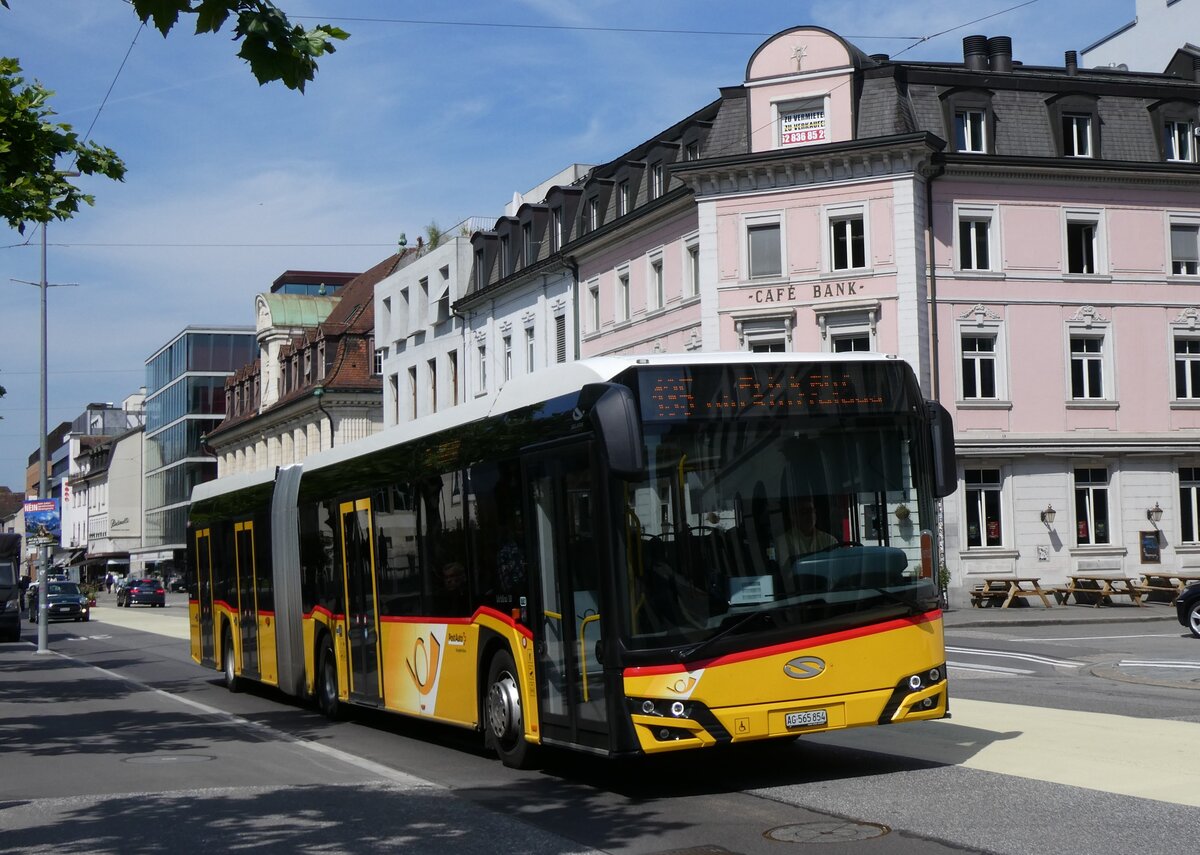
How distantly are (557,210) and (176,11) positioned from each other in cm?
4370

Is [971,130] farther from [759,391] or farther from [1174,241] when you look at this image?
[759,391]

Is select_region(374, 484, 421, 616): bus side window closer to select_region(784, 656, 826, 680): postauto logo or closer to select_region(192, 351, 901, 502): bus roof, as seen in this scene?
select_region(192, 351, 901, 502): bus roof

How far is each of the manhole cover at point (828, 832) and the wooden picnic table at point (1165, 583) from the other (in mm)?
30919

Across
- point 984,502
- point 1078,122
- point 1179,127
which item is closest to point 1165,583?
point 984,502

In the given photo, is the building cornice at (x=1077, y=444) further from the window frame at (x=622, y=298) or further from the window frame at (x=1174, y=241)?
the window frame at (x=622, y=298)

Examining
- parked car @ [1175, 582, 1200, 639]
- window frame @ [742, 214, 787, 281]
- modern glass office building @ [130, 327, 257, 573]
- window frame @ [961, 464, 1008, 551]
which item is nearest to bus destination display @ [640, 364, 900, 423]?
parked car @ [1175, 582, 1200, 639]

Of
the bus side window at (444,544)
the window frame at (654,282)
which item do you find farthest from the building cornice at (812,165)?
the bus side window at (444,544)

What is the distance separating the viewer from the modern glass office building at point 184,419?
10625 cm

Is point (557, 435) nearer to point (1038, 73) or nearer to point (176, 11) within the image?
point (176, 11)

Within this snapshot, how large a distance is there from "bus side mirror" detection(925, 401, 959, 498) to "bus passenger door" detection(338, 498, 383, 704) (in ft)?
20.8

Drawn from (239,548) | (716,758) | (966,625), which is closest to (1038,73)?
(966,625)

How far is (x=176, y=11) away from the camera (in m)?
6.58

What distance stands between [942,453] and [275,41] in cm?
562

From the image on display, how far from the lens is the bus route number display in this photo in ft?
32.9
